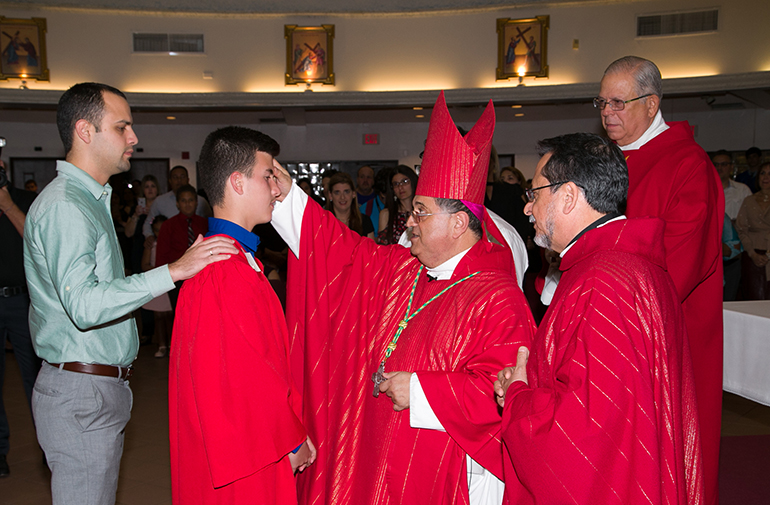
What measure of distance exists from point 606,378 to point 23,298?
327 centimetres

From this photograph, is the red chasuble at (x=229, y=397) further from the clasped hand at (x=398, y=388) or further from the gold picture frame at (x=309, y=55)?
the gold picture frame at (x=309, y=55)

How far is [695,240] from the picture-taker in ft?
6.73

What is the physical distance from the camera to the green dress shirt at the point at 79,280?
1.68 meters

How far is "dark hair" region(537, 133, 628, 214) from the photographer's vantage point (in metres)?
1.41

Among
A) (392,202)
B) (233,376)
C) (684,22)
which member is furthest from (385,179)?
(684,22)

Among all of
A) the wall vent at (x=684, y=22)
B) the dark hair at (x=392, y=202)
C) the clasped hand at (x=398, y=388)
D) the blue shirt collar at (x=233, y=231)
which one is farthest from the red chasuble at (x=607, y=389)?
the wall vent at (x=684, y=22)

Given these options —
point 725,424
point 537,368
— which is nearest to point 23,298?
point 537,368

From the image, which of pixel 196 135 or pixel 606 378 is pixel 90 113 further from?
pixel 196 135

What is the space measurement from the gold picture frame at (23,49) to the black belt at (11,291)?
27.0ft

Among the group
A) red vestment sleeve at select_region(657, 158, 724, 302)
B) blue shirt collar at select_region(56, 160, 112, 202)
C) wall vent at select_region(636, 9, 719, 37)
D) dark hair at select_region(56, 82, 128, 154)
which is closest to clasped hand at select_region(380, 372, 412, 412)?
red vestment sleeve at select_region(657, 158, 724, 302)

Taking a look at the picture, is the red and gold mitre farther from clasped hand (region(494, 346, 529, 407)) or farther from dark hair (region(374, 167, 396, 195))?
dark hair (region(374, 167, 396, 195))

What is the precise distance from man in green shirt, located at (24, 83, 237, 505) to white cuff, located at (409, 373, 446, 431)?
665mm

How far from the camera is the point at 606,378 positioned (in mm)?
1231

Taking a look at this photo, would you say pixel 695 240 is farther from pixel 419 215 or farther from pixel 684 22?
pixel 684 22
